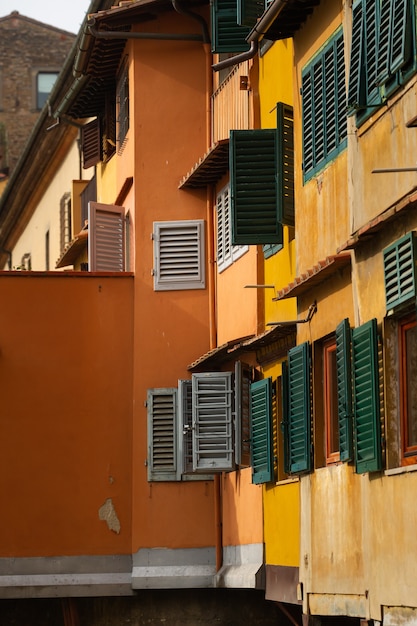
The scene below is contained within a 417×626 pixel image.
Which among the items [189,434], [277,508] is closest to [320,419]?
[277,508]

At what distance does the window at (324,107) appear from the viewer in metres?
15.6

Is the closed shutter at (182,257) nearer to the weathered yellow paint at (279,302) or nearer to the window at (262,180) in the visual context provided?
the weathered yellow paint at (279,302)

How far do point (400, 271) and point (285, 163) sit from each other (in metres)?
5.27

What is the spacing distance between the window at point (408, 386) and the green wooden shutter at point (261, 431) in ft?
15.7

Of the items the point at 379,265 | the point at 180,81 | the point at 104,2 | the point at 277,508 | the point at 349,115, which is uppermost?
the point at 104,2

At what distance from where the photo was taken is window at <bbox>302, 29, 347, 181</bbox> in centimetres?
1559

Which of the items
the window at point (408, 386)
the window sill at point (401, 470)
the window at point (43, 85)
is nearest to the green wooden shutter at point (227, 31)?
the window at point (408, 386)

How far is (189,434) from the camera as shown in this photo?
22.5 metres

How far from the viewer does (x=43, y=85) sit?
61375mm

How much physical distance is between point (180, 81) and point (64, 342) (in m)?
3.92

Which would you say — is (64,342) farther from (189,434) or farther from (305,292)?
(305,292)

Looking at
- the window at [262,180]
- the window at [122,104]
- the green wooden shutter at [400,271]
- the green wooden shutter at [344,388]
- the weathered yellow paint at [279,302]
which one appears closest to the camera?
the green wooden shutter at [400,271]

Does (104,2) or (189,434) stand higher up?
(104,2)

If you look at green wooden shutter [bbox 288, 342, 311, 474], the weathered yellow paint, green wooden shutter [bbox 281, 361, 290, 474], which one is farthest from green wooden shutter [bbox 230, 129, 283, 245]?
green wooden shutter [bbox 288, 342, 311, 474]
